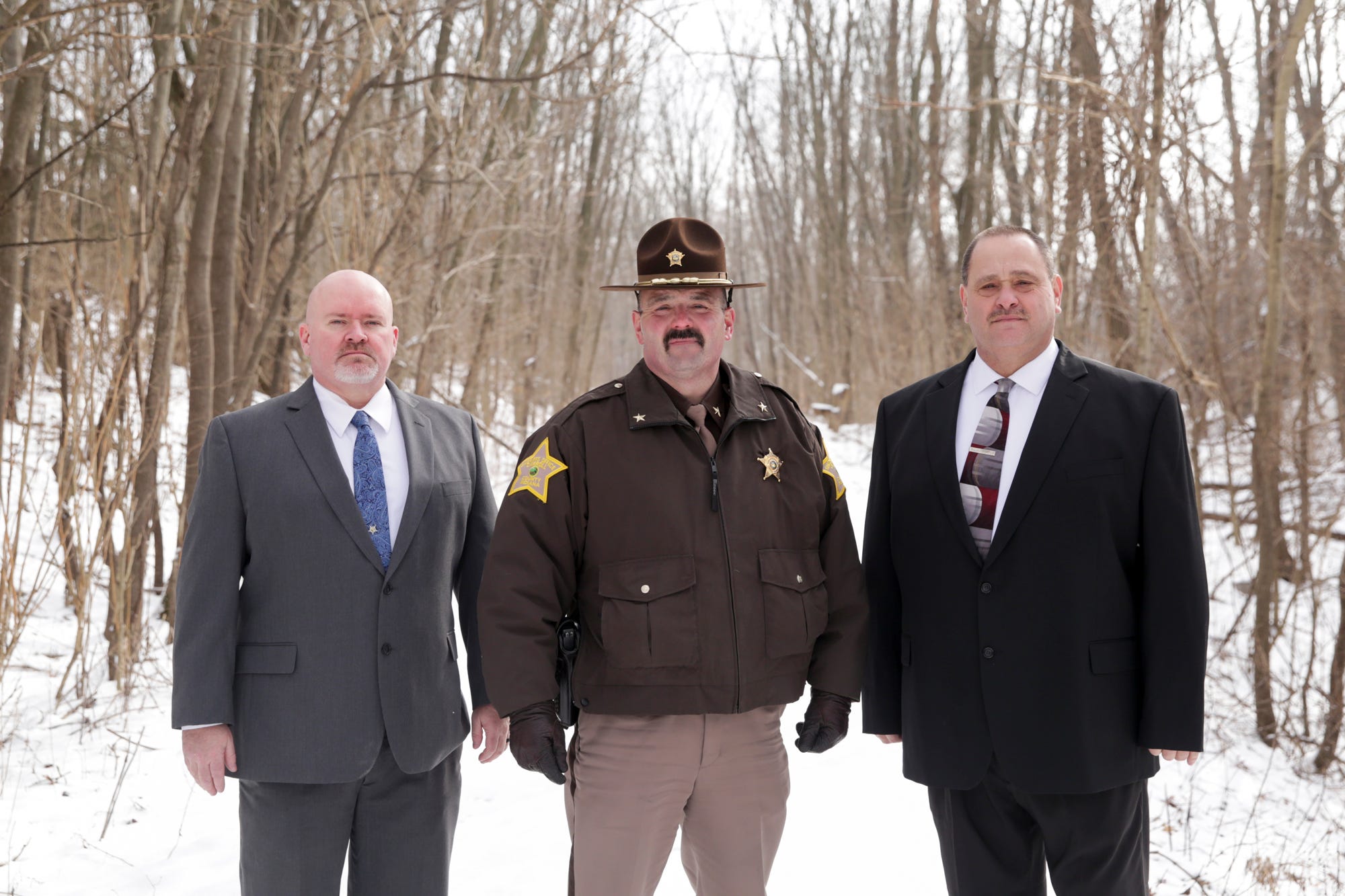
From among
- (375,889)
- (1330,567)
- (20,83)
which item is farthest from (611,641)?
(1330,567)

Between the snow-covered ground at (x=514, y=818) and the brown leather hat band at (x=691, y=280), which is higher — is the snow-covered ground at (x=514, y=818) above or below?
below

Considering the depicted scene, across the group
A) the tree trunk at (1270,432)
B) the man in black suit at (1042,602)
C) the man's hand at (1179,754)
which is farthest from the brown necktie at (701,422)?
the tree trunk at (1270,432)

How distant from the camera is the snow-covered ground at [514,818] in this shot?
389cm

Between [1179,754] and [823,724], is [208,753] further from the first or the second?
[1179,754]

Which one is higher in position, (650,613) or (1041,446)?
(1041,446)

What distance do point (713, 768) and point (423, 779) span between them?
2.49 feet

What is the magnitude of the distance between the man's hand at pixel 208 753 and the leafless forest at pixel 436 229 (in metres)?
2.68

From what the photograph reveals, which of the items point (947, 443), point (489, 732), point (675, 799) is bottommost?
point (675, 799)

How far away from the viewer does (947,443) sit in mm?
2691

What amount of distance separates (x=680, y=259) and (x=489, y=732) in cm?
139

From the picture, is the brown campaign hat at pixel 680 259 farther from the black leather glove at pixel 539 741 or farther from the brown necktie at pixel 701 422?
the black leather glove at pixel 539 741

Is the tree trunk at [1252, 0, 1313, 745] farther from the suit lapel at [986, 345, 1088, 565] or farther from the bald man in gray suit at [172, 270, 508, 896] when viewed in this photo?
the bald man in gray suit at [172, 270, 508, 896]

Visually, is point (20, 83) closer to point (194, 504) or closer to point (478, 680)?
point (194, 504)

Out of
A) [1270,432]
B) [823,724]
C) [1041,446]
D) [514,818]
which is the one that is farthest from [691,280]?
[1270,432]
